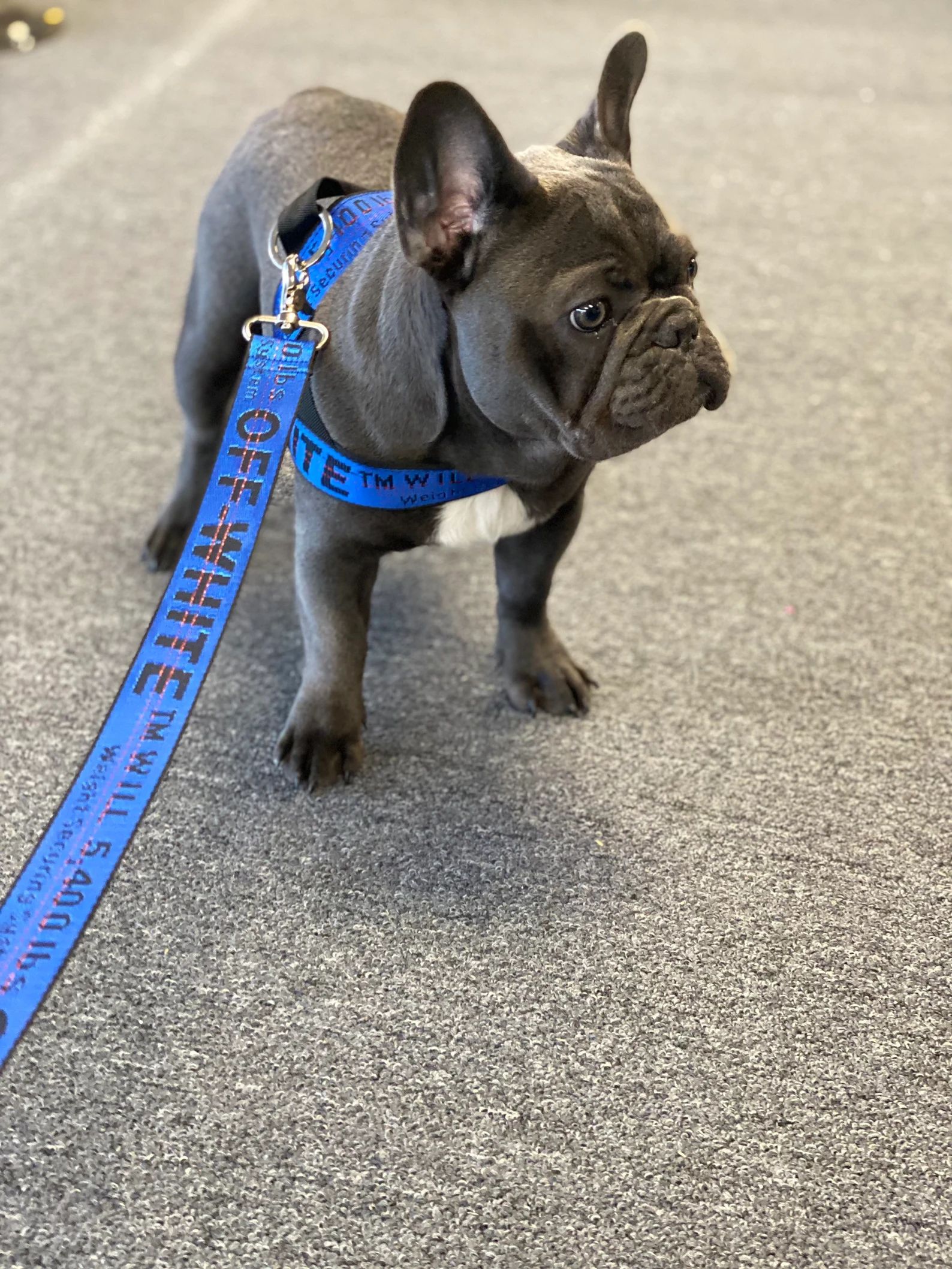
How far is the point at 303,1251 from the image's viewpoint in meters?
1.01

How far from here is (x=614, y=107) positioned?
120 centimetres

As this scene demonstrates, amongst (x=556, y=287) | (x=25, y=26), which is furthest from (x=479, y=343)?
(x=25, y=26)

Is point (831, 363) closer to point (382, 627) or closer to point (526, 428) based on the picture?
point (382, 627)

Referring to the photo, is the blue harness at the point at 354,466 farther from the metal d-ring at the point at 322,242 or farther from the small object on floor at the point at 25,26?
the small object on floor at the point at 25,26

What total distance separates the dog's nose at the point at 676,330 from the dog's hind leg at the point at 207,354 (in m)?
0.65

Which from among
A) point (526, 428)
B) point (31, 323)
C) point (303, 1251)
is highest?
point (526, 428)

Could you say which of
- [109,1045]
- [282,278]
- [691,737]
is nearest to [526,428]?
[282,278]

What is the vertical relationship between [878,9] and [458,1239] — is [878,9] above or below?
above

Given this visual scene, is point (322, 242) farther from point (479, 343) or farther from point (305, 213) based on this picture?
point (479, 343)

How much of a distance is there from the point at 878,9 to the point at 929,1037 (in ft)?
12.9

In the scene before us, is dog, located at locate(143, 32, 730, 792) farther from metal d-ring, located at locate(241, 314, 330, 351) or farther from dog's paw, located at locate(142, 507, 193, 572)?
dog's paw, located at locate(142, 507, 193, 572)

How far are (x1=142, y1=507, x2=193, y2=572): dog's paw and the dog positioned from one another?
41 cm

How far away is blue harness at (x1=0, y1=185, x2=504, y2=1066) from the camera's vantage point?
0.97m

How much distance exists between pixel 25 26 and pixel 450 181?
9.71 feet
